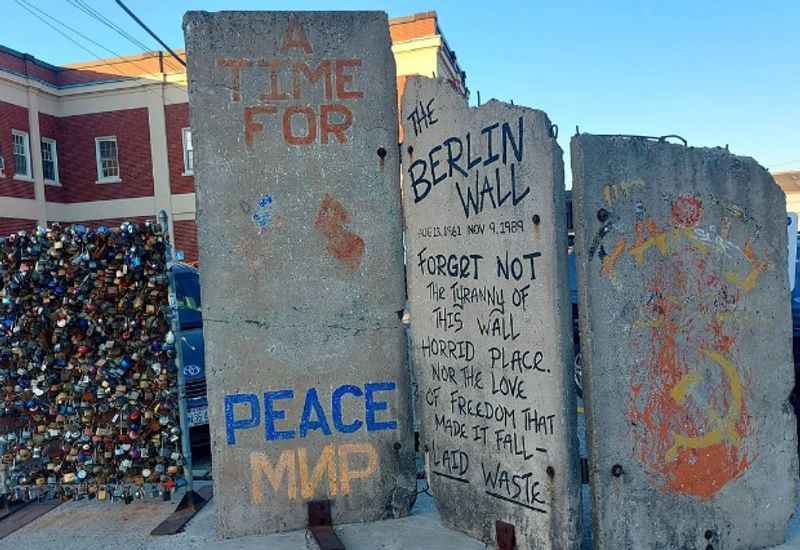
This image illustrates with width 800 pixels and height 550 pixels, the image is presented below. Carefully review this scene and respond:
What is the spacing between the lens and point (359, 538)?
4.04m

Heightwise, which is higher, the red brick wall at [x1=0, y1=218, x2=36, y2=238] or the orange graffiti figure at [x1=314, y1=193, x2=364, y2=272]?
the red brick wall at [x1=0, y1=218, x2=36, y2=238]

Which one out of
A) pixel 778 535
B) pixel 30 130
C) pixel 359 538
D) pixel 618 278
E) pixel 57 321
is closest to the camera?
pixel 618 278

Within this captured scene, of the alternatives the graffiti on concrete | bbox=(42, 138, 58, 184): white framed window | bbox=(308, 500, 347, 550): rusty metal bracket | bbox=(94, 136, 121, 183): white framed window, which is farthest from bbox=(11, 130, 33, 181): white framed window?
the graffiti on concrete

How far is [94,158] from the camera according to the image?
74.8ft

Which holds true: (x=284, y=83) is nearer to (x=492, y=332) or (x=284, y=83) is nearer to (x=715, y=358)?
(x=492, y=332)

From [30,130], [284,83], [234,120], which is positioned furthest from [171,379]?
[30,130]

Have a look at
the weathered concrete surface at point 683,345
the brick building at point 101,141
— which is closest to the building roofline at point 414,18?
the brick building at point 101,141

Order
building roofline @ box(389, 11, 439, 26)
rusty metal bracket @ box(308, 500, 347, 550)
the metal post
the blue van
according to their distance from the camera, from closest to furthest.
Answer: rusty metal bracket @ box(308, 500, 347, 550) → the metal post → the blue van → building roofline @ box(389, 11, 439, 26)

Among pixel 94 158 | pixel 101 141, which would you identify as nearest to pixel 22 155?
pixel 94 158

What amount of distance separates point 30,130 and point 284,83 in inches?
843

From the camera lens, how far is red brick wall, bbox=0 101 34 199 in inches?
798

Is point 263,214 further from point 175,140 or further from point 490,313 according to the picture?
point 175,140

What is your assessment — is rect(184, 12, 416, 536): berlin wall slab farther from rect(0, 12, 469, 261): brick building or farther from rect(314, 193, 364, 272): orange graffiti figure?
rect(0, 12, 469, 261): brick building

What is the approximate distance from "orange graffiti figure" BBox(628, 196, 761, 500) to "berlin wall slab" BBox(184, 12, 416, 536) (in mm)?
1601
